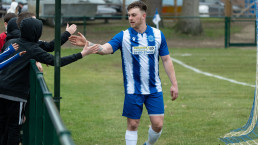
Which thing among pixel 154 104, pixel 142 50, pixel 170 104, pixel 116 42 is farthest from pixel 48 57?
pixel 170 104

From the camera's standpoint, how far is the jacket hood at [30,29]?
228 inches

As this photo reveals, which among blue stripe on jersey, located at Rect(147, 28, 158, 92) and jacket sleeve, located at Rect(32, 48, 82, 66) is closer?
jacket sleeve, located at Rect(32, 48, 82, 66)

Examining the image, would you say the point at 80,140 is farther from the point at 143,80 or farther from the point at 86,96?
the point at 86,96

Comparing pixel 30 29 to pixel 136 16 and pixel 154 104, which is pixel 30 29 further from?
pixel 154 104

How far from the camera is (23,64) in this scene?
5965mm

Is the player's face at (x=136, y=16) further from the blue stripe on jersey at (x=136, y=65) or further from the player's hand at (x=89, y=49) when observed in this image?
the player's hand at (x=89, y=49)

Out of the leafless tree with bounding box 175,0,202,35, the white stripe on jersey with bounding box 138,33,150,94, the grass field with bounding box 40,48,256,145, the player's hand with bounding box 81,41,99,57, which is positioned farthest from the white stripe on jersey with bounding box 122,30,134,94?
the leafless tree with bounding box 175,0,202,35

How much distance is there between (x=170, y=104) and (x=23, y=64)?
5.90 m

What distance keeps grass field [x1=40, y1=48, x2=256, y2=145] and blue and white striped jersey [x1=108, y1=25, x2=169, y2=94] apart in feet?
5.59

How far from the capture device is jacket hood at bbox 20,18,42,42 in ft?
19.0

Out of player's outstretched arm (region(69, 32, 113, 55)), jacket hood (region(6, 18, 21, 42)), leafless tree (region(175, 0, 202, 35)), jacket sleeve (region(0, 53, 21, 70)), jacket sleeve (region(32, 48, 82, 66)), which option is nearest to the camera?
jacket sleeve (region(32, 48, 82, 66))

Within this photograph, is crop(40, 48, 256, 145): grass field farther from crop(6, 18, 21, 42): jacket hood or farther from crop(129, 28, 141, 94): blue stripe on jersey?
crop(6, 18, 21, 42): jacket hood

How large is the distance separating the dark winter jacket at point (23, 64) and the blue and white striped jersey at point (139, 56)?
900mm

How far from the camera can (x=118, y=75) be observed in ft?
54.5
